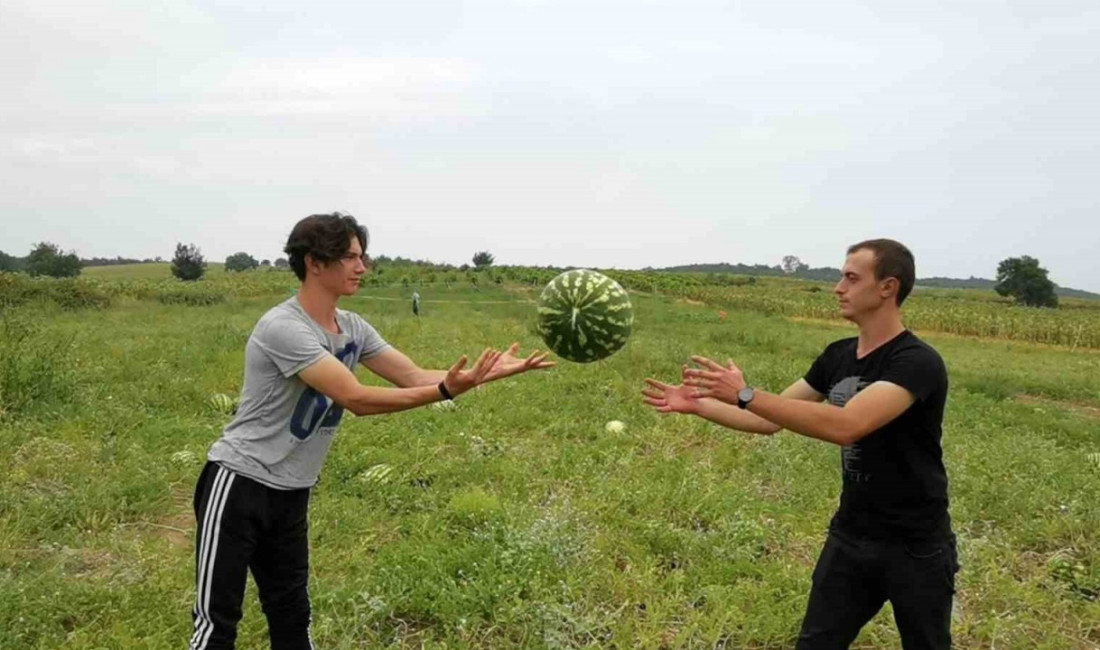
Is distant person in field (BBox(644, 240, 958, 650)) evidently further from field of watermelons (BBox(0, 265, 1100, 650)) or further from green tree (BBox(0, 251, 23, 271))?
green tree (BBox(0, 251, 23, 271))

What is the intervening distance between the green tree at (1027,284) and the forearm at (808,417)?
70.0m

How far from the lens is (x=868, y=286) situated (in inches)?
129

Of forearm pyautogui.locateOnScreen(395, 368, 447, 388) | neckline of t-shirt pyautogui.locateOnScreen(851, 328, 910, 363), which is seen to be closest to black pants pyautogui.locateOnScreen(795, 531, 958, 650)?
neckline of t-shirt pyautogui.locateOnScreen(851, 328, 910, 363)

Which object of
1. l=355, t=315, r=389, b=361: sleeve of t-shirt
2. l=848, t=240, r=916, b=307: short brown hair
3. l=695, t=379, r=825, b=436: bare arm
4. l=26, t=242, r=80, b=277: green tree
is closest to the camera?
l=848, t=240, r=916, b=307: short brown hair

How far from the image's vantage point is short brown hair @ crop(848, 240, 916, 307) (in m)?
3.27

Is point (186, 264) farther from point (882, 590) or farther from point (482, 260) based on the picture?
point (882, 590)

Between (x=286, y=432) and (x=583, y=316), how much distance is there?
153cm

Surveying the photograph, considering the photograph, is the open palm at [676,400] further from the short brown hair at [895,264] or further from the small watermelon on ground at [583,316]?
the short brown hair at [895,264]

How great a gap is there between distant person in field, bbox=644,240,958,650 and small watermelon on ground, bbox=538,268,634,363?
59cm

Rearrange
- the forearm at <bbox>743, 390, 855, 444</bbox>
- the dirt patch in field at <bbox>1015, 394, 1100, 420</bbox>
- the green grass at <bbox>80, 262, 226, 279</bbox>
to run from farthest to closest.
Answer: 1. the green grass at <bbox>80, 262, 226, 279</bbox>
2. the dirt patch in field at <bbox>1015, 394, 1100, 420</bbox>
3. the forearm at <bbox>743, 390, 855, 444</bbox>

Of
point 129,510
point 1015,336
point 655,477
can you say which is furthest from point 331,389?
point 1015,336

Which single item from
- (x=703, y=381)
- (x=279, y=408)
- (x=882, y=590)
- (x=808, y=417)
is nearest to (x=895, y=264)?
(x=808, y=417)

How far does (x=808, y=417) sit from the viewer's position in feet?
9.96

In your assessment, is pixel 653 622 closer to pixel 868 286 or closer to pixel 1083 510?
pixel 868 286
